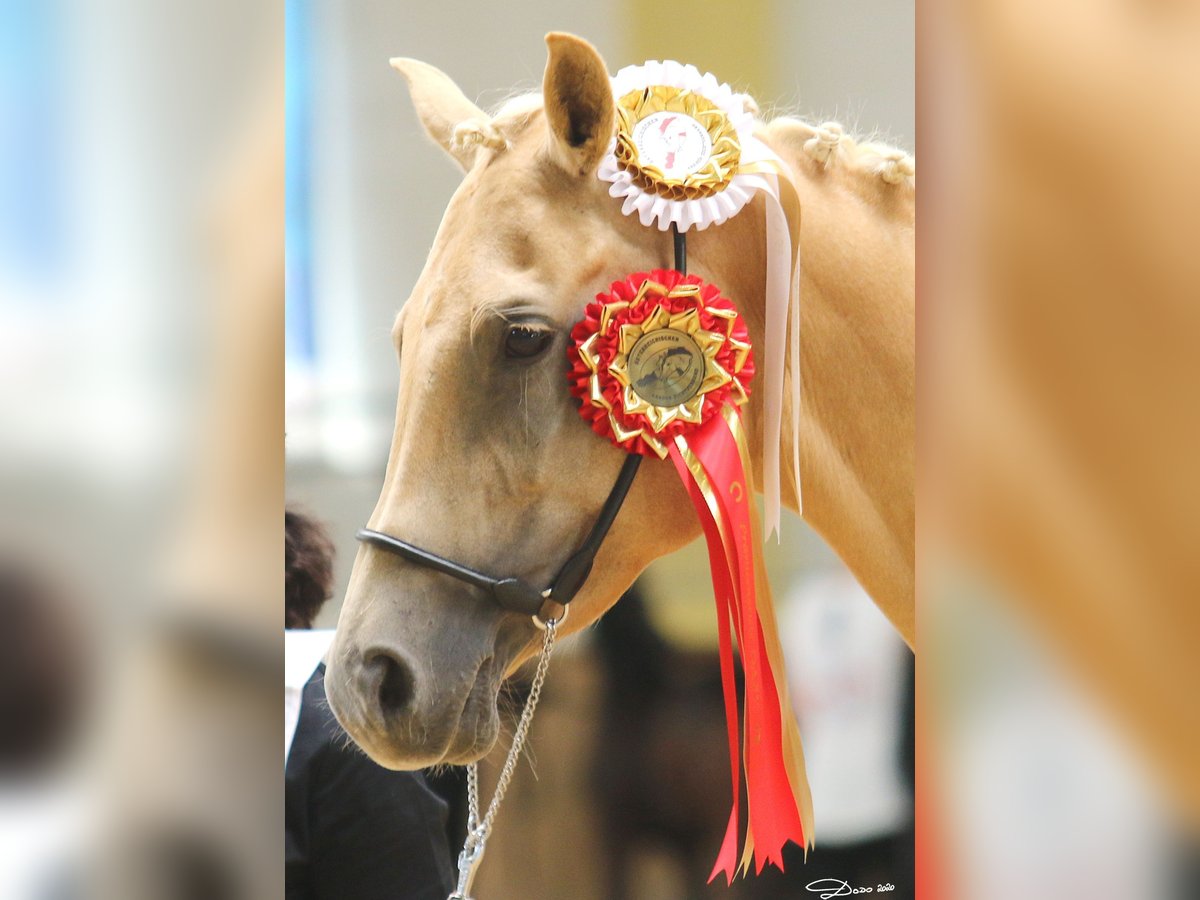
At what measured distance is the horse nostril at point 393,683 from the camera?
819 millimetres

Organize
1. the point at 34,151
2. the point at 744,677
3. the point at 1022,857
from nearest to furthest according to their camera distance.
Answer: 1. the point at 34,151
2. the point at 1022,857
3. the point at 744,677

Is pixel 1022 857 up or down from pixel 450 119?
down

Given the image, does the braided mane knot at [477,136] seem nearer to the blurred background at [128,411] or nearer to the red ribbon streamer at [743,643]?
the red ribbon streamer at [743,643]

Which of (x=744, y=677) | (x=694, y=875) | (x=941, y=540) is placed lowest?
(x=694, y=875)

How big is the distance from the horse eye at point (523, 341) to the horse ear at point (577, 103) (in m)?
0.14

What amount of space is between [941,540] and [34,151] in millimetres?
433

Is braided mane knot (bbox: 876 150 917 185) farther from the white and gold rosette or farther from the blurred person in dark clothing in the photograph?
the blurred person in dark clothing

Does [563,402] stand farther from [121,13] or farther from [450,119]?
[121,13]

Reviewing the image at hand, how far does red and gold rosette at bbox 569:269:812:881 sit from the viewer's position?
85cm

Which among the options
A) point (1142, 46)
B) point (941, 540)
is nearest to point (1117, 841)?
point (941, 540)

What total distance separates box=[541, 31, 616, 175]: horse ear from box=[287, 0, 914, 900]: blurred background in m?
0.11

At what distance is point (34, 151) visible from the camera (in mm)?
425
